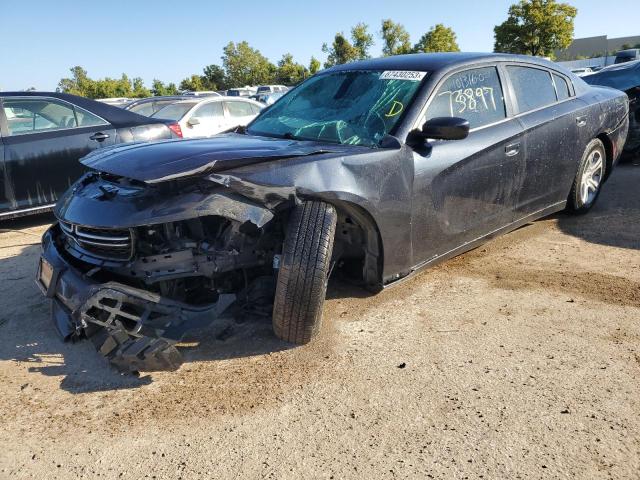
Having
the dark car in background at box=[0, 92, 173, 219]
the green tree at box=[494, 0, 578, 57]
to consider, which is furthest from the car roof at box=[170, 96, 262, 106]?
the green tree at box=[494, 0, 578, 57]

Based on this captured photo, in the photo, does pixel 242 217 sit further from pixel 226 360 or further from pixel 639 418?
pixel 639 418

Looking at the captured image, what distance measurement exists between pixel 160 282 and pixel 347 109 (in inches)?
68.8

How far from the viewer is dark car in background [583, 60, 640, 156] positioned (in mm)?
7461

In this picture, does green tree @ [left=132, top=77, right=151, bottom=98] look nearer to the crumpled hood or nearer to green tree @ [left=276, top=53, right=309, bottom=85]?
green tree @ [left=276, top=53, right=309, bottom=85]

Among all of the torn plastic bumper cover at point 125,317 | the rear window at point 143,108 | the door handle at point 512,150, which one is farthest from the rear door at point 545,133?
the rear window at point 143,108

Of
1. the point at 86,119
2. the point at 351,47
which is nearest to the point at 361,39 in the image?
the point at 351,47

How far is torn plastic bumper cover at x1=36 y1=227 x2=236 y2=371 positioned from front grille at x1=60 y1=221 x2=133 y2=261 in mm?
144

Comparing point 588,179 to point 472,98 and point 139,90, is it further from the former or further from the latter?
point 139,90

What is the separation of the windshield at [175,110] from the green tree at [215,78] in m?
61.3

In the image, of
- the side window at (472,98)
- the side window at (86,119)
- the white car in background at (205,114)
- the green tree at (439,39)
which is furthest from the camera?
the green tree at (439,39)

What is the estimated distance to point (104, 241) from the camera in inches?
112

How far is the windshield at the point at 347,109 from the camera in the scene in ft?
11.3

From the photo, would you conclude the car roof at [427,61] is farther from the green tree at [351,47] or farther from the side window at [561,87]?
the green tree at [351,47]

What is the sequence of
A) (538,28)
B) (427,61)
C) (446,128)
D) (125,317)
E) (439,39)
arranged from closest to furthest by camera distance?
(125,317) → (446,128) → (427,61) → (538,28) → (439,39)
